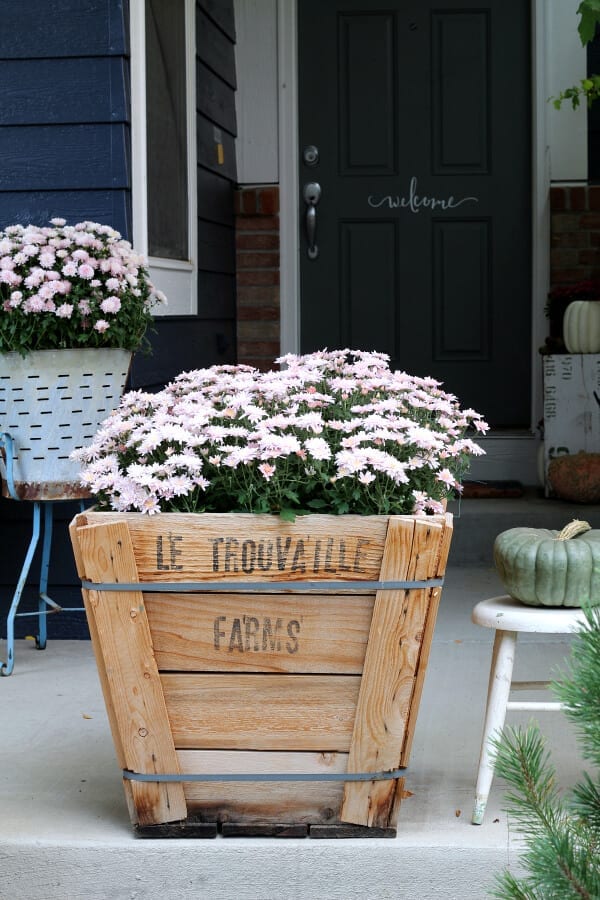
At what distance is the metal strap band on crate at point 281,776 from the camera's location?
2.06 meters

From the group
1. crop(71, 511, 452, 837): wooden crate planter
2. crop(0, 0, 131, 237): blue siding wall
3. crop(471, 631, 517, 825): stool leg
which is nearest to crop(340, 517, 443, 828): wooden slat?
crop(71, 511, 452, 837): wooden crate planter

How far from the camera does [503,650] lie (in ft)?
6.98

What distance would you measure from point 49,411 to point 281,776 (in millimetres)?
1439

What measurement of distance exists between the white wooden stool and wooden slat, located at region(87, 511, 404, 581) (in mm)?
260

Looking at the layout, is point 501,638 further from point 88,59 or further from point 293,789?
point 88,59

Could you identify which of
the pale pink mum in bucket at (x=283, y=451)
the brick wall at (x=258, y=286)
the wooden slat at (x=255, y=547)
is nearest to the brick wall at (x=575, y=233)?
the brick wall at (x=258, y=286)

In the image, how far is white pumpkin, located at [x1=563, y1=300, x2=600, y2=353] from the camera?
4.61 meters

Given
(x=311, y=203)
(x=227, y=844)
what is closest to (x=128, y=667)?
(x=227, y=844)

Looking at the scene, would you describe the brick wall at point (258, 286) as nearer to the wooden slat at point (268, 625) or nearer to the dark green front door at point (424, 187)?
the dark green front door at point (424, 187)

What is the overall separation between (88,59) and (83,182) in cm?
35

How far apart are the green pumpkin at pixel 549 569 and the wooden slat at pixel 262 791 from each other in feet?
1.43

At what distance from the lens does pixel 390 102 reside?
16.7ft

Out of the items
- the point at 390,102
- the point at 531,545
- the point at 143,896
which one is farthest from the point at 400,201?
the point at 143,896

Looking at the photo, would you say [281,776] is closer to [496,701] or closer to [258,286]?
[496,701]
